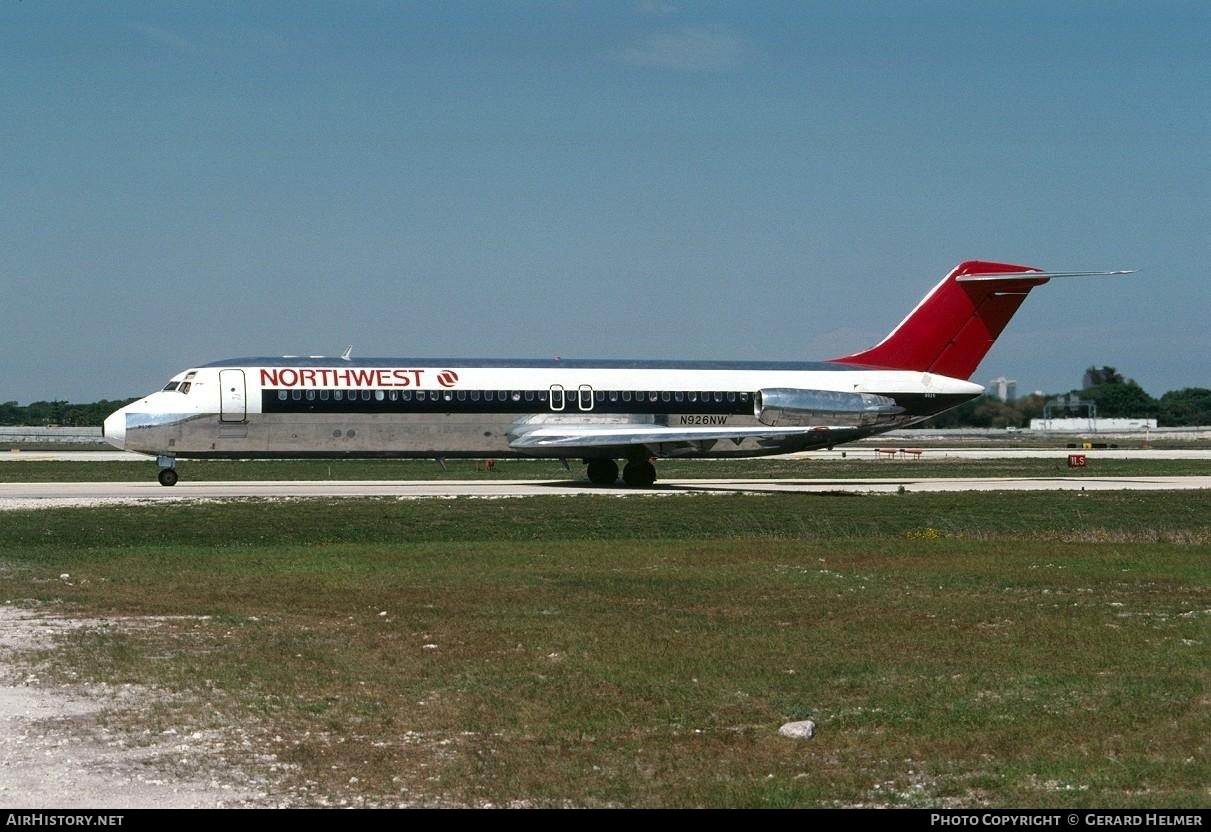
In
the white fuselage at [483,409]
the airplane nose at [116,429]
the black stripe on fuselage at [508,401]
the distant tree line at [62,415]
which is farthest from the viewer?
the distant tree line at [62,415]

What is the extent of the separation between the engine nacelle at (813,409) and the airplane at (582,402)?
0.04 m

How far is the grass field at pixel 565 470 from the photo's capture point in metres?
54.2

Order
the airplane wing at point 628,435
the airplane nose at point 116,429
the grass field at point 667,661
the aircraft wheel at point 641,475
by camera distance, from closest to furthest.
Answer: the grass field at point 667,661 → the airplane nose at point 116,429 → the airplane wing at point 628,435 → the aircraft wheel at point 641,475

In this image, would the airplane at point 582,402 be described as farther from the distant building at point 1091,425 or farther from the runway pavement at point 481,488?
the distant building at point 1091,425

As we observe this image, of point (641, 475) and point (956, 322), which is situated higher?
point (956, 322)

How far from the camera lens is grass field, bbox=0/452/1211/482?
54.2 metres

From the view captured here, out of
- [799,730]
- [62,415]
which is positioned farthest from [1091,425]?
[799,730]

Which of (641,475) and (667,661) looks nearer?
(667,661)

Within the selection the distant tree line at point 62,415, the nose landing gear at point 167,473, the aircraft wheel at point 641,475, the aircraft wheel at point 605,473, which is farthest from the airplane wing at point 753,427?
the distant tree line at point 62,415

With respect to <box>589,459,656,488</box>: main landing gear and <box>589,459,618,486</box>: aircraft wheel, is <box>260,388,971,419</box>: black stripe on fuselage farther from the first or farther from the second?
<box>589,459,618,486</box>: aircraft wheel

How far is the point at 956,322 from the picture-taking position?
1893 inches

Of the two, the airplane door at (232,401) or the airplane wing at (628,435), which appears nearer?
the airplane door at (232,401)

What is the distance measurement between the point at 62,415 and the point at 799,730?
17516cm

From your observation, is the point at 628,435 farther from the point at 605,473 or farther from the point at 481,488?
the point at 481,488
